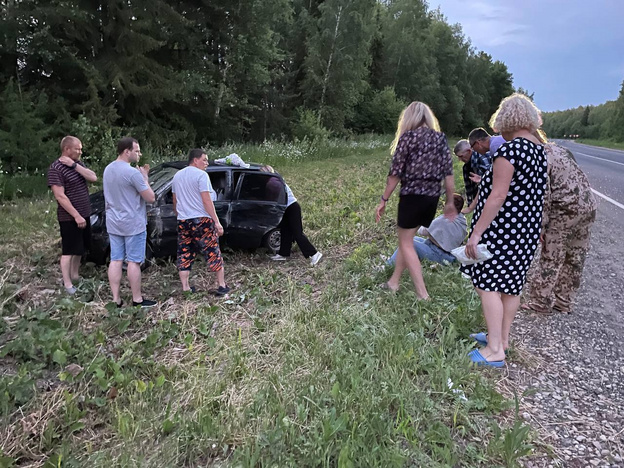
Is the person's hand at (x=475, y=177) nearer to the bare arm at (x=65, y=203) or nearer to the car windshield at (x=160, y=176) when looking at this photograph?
the car windshield at (x=160, y=176)

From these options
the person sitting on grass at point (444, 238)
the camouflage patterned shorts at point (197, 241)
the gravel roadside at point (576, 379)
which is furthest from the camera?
the person sitting on grass at point (444, 238)

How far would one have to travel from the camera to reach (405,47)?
45156 millimetres

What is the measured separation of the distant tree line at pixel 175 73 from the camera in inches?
551

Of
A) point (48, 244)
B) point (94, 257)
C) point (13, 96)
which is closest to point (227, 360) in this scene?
point (94, 257)

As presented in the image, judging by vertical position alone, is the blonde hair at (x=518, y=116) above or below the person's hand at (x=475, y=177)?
above

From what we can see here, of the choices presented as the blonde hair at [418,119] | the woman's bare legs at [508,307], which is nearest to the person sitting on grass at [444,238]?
the blonde hair at [418,119]

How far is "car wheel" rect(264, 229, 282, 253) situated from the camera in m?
7.08

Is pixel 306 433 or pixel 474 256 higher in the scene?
pixel 474 256

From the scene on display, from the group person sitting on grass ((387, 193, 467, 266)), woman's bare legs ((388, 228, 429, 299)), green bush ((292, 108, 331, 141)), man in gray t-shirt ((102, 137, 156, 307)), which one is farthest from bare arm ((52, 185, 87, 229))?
green bush ((292, 108, 331, 141))

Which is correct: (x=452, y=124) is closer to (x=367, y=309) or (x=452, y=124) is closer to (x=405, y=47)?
(x=405, y=47)

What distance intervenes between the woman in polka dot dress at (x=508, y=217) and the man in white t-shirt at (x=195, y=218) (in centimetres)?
308

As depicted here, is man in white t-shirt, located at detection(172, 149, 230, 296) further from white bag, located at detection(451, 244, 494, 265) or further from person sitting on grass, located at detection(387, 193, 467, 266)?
white bag, located at detection(451, 244, 494, 265)

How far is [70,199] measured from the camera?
5184 mm

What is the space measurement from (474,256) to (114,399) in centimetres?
296
